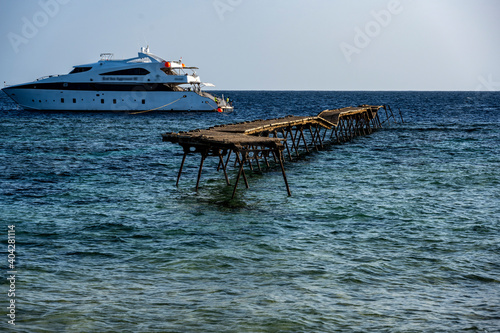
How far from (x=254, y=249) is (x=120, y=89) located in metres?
57.3

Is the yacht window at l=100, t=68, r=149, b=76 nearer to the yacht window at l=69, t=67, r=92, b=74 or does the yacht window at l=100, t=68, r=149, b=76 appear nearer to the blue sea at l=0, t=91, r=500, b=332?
the yacht window at l=69, t=67, r=92, b=74

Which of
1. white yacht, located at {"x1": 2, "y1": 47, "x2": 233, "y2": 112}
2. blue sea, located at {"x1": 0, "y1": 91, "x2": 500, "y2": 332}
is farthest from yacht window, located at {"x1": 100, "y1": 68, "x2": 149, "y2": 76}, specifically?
blue sea, located at {"x1": 0, "y1": 91, "x2": 500, "y2": 332}

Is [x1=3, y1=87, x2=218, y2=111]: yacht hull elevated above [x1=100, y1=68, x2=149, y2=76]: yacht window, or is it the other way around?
[x1=100, y1=68, x2=149, y2=76]: yacht window

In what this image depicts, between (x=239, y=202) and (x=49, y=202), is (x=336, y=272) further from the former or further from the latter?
(x=49, y=202)


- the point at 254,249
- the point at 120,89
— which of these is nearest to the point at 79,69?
the point at 120,89

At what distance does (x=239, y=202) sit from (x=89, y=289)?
8.58 m

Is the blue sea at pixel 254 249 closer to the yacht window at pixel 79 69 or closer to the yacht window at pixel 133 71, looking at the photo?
the yacht window at pixel 133 71

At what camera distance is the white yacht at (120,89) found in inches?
2549

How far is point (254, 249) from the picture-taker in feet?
42.5

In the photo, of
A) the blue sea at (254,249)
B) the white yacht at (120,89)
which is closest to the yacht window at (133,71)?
the white yacht at (120,89)

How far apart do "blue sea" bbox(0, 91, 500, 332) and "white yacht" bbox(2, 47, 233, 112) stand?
39.3 metres

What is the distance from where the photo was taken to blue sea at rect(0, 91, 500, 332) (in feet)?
30.6

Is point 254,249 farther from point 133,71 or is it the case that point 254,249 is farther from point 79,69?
point 79,69

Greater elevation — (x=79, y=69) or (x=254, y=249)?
(x=79, y=69)
